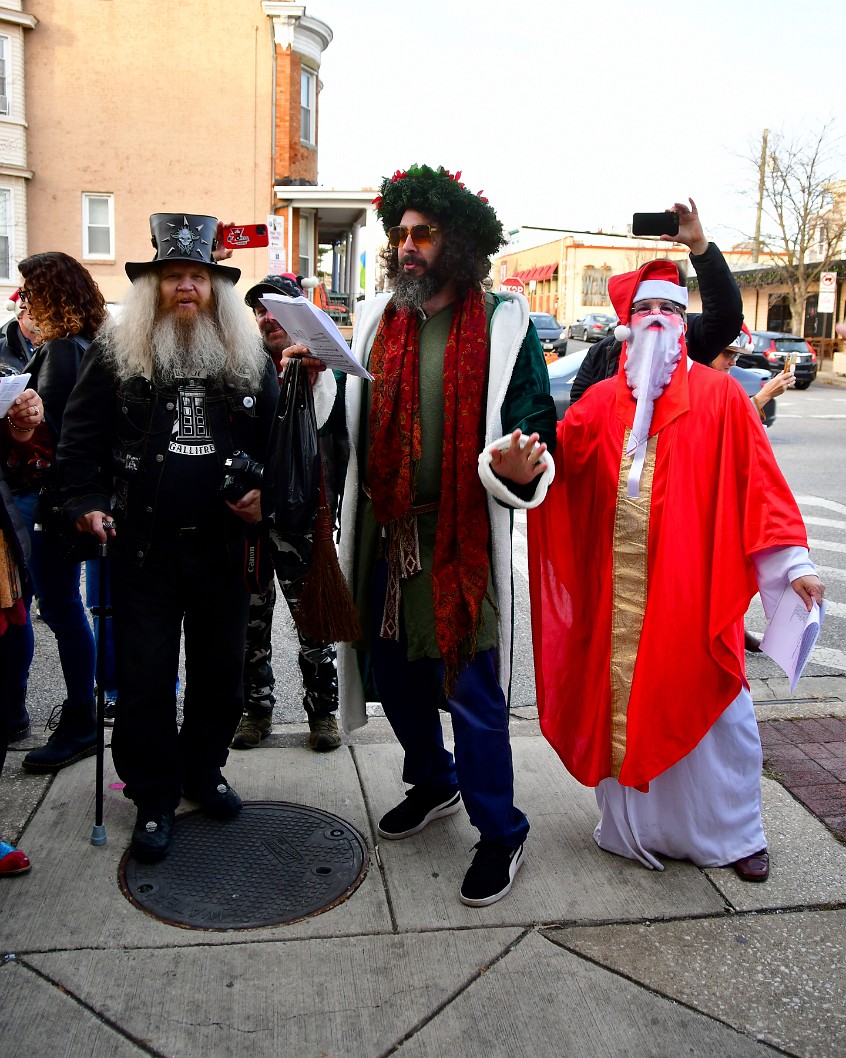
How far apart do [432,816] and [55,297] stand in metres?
2.36

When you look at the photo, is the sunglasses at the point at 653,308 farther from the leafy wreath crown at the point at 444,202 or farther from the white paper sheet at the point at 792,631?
the white paper sheet at the point at 792,631

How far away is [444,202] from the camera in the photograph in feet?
9.61

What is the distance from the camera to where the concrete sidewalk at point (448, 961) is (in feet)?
7.84

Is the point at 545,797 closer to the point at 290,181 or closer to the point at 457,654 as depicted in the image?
the point at 457,654

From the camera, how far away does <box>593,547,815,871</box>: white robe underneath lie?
313cm

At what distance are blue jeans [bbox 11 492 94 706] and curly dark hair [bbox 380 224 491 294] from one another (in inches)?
72.5

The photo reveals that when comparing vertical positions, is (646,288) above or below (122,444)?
above

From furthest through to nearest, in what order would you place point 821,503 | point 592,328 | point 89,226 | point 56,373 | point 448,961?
point 592,328 → point 89,226 → point 821,503 → point 56,373 → point 448,961

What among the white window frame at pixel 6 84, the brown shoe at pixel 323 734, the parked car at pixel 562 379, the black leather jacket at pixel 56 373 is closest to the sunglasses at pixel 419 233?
the black leather jacket at pixel 56 373

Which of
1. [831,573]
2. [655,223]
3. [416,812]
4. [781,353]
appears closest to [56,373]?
[416,812]

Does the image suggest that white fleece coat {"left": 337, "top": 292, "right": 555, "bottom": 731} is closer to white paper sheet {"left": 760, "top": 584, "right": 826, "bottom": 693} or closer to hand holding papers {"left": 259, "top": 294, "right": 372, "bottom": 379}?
hand holding papers {"left": 259, "top": 294, "right": 372, "bottom": 379}

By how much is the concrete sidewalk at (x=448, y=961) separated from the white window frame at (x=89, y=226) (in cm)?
2265

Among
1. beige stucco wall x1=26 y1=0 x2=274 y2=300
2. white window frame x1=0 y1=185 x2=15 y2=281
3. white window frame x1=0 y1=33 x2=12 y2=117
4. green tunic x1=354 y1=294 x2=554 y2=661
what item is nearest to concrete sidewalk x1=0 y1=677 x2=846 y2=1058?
green tunic x1=354 y1=294 x2=554 y2=661

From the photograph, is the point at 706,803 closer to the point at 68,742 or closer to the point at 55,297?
the point at 68,742
